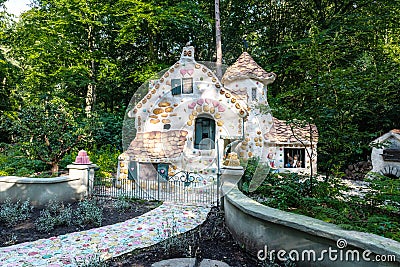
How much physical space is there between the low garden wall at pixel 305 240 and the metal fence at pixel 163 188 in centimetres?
391

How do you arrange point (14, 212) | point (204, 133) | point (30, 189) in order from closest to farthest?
point (14, 212)
point (30, 189)
point (204, 133)

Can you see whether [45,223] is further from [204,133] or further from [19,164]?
[19,164]

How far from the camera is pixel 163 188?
970cm

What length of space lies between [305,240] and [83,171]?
265 inches

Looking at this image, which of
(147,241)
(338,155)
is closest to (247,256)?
(147,241)

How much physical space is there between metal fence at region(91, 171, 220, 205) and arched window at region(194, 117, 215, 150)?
1.24 meters

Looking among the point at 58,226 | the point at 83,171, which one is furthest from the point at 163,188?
the point at 58,226

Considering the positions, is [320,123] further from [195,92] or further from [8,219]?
[8,219]

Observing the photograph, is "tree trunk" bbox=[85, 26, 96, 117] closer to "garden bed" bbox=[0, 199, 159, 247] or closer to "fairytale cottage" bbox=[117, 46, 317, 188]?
"fairytale cottage" bbox=[117, 46, 317, 188]

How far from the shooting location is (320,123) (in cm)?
543

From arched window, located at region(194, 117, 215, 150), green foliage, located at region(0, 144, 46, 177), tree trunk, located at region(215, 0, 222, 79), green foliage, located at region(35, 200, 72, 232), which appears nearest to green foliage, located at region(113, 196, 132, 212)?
green foliage, located at region(35, 200, 72, 232)

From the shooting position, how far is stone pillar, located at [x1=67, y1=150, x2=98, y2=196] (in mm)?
8102

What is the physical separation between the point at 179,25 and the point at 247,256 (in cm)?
1484

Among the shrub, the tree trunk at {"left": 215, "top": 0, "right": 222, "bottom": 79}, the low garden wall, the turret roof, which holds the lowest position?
the shrub
